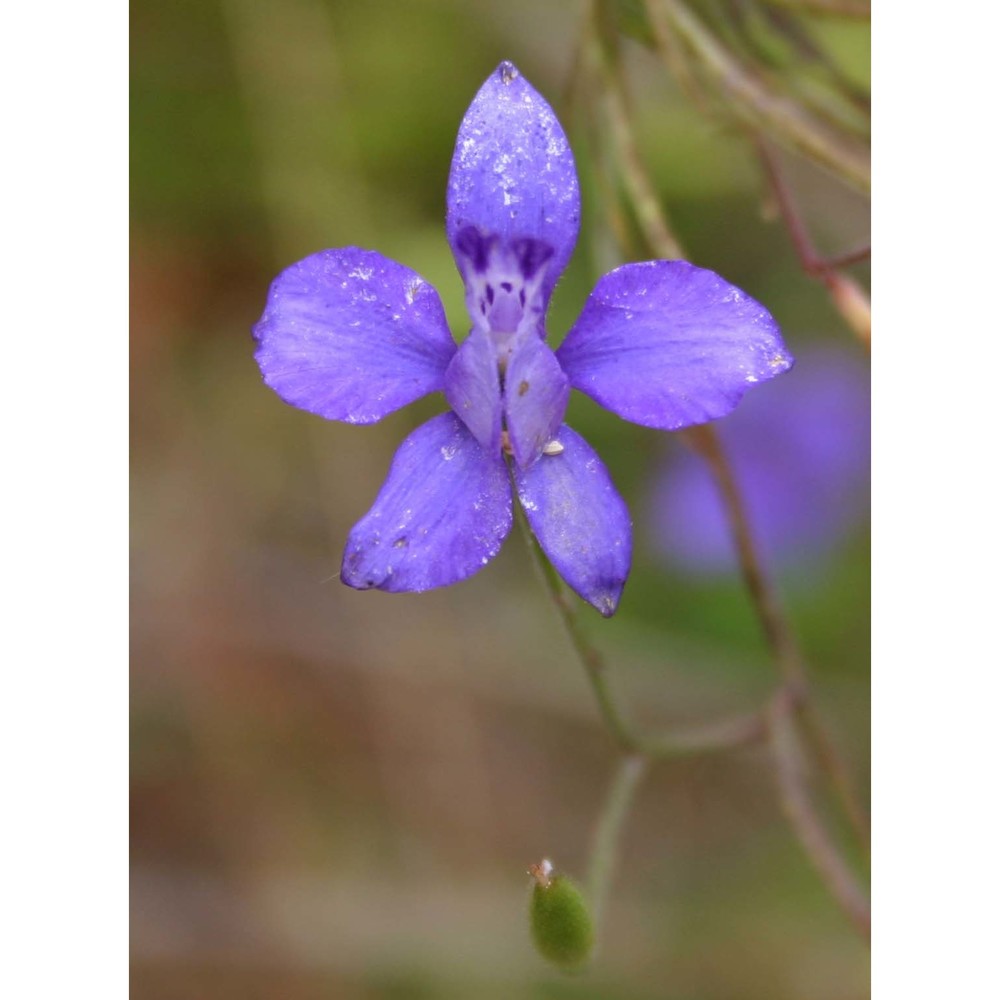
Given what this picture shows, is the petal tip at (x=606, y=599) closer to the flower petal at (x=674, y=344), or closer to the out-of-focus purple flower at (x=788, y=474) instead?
the flower petal at (x=674, y=344)

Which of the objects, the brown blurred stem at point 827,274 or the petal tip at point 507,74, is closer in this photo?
the petal tip at point 507,74

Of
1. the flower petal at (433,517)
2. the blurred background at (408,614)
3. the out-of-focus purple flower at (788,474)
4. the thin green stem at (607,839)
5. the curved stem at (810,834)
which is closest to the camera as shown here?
the flower petal at (433,517)

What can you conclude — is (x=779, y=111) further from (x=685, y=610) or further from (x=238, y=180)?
(x=685, y=610)

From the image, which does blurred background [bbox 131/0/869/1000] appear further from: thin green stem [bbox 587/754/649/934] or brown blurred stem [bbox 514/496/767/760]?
thin green stem [bbox 587/754/649/934]

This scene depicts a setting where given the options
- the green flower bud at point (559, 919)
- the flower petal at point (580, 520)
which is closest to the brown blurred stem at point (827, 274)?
the flower petal at point (580, 520)

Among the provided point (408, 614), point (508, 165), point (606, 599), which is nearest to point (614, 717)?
point (606, 599)

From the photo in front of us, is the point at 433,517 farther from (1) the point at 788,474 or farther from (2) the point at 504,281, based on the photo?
(1) the point at 788,474
